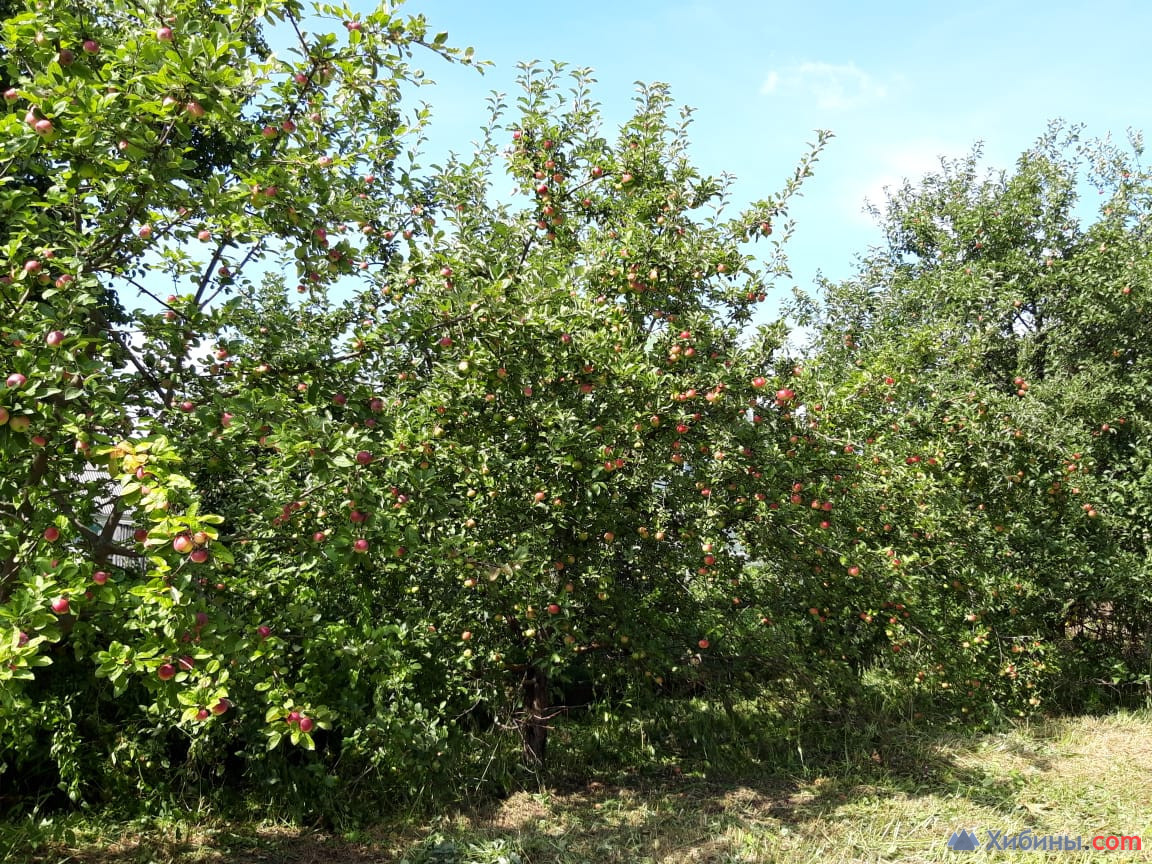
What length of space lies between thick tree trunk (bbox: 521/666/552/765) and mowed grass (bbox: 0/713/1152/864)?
0.92ft

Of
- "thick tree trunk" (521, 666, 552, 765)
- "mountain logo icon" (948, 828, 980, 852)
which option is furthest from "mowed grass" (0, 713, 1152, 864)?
"thick tree trunk" (521, 666, 552, 765)

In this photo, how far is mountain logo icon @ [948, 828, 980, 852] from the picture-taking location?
4535 millimetres

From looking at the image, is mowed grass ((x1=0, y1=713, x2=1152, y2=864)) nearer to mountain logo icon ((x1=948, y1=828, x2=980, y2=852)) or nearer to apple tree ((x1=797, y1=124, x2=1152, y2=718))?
mountain logo icon ((x1=948, y1=828, x2=980, y2=852))

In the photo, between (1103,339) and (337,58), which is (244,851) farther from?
(1103,339)

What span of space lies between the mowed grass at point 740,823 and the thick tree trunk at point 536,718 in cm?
28

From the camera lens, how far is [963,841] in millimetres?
4625

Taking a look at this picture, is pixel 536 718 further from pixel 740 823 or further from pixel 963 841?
pixel 963 841

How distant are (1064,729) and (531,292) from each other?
21.2 feet

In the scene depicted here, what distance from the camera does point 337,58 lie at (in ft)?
12.0

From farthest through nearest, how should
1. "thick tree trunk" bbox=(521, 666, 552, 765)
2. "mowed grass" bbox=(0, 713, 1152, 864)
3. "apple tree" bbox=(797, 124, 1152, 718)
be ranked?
"apple tree" bbox=(797, 124, 1152, 718) < "thick tree trunk" bbox=(521, 666, 552, 765) < "mowed grass" bbox=(0, 713, 1152, 864)

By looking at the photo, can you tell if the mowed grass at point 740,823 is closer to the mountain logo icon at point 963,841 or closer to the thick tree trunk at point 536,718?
the mountain logo icon at point 963,841

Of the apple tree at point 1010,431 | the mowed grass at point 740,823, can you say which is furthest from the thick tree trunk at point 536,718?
the apple tree at point 1010,431

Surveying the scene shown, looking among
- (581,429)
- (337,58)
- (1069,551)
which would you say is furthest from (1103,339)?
(337,58)

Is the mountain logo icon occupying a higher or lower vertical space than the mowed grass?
lower
